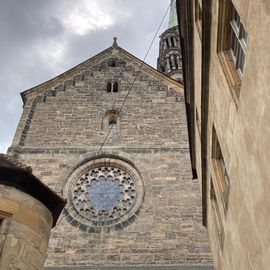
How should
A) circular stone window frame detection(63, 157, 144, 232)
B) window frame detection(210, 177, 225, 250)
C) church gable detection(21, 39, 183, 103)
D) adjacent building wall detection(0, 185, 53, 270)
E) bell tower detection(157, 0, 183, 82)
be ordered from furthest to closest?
bell tower detection(157, 0, 183, 82), church gable detection(21, 39, 183, 103), circular stone window frame detection(63, 157, 144, 232), window frame detection(210, 177, 225, 250), adjacent building wall detection(0, 185, 53, 270)

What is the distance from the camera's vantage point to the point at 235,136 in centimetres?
544

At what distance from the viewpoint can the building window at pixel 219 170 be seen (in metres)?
7.03

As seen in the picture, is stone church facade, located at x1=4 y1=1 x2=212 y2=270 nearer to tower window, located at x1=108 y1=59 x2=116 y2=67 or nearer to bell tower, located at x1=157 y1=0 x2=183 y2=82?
tower window, located at x1=108 y1=59 x2=116 y2=67

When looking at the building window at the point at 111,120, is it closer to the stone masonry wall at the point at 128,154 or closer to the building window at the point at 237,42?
the stone masonry wall at the point at 128,154

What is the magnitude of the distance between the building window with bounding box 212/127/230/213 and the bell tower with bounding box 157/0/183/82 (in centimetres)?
2241

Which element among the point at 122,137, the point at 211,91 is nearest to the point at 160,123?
the point at 122,137

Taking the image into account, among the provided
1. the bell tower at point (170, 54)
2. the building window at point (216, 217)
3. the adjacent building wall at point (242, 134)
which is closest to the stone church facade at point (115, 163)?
the building window at point (216, 217)

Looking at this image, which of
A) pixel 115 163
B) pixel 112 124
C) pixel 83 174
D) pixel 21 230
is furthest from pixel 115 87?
pixel 21 230

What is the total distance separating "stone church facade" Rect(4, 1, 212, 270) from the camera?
11.8m

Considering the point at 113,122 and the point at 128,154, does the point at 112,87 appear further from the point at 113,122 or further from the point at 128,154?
the point at 128,154

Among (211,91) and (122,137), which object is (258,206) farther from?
(122,137)

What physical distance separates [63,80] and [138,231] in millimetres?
8322

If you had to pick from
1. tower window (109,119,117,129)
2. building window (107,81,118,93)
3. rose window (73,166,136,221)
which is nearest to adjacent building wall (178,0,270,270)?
rose window (73,166,136,221)

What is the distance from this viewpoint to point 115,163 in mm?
14391
